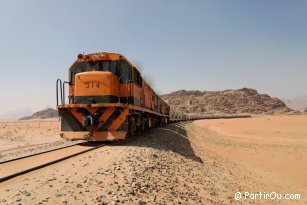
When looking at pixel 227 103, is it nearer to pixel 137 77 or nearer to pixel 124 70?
pixel 137 77

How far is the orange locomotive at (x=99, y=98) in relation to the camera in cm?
1127

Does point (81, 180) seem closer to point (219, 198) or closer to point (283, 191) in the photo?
point (219, 198)

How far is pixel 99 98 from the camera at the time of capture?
11.9 meters

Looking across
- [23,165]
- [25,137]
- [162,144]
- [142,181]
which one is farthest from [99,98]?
[25,137]

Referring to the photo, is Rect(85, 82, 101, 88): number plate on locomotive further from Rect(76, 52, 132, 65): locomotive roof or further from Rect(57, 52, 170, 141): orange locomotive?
Rect(76, 52, 132, 65): locomotive roof

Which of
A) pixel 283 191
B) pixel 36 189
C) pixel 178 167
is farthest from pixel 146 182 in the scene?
pixel 283 191

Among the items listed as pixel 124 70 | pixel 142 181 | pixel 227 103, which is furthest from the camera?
pixel 227 103

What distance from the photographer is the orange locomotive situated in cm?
1127

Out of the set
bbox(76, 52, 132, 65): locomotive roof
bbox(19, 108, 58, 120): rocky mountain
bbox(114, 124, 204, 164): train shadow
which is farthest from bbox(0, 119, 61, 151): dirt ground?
bbox(19, 108, 58, 120): rocky mountain

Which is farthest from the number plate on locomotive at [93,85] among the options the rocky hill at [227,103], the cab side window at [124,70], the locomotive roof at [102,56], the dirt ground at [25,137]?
the rocky hill at [227,103]

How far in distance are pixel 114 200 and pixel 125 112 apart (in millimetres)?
6745

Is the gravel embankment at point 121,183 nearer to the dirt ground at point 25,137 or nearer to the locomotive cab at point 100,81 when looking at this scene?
the locomotive cab at point 100,81

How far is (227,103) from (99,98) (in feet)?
452

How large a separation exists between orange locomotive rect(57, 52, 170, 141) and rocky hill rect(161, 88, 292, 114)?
113855 mm
